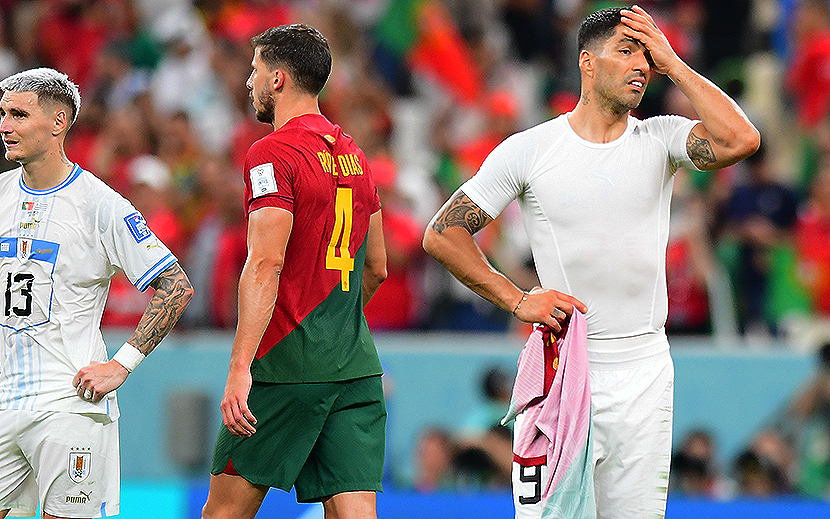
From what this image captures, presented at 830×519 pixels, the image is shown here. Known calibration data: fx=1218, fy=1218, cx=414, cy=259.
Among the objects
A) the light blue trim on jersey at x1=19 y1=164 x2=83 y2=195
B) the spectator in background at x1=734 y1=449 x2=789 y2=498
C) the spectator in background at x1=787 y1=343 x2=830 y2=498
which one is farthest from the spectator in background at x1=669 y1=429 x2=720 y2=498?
the light blue trim on jersey at x1=19 y1=164 x2=83 y2=195

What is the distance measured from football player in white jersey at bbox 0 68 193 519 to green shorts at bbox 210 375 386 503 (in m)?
0.51

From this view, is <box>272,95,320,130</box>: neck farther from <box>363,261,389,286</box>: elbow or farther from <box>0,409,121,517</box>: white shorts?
<box>0,409,121,517</box>: white shorts

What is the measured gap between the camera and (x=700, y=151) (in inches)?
189

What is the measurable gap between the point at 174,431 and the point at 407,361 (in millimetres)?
1814

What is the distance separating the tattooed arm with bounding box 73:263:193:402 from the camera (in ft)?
16.2

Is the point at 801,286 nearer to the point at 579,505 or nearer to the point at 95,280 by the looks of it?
the point at 579,505

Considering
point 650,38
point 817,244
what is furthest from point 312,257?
point 817,244

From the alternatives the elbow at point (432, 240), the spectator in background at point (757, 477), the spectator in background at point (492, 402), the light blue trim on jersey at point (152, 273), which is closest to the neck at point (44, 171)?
the light blue trim on jersey at point (152, 273)

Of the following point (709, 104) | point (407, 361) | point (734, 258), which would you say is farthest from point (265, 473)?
point (734, 258)

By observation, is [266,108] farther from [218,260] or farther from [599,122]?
[218,260]

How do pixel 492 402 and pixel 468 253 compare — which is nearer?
pixel 468 253

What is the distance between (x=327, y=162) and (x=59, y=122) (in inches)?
44.8

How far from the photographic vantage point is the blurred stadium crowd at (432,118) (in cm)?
923

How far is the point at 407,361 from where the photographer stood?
8891 mm
